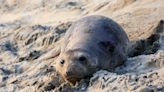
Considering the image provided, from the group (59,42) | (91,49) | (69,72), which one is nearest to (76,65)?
(69,72)

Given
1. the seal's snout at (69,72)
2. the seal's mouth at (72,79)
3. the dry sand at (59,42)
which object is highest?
the seal's snout at (69,72)

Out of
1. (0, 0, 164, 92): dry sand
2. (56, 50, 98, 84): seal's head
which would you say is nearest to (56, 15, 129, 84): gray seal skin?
(56, 50, 98, 84): seal's head

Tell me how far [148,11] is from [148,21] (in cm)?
39

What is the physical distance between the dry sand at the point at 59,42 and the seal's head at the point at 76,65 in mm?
98

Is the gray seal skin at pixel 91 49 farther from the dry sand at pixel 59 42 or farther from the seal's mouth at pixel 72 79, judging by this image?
the dry sand at pixel 59 42

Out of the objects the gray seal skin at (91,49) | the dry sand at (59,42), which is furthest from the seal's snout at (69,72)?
the dry sand at (59,42)

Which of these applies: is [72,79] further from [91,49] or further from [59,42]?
[59,42]

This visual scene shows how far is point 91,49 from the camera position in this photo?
5414mm

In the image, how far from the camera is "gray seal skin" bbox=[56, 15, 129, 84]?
205 inches

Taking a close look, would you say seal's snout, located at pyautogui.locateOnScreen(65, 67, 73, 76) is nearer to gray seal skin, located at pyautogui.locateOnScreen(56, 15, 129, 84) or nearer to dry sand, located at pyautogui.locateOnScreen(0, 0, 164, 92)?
gray seal skin, located at pyautogui.locateOnScreen(56, 15, 129, 84)

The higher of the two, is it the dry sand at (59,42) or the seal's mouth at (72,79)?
the seal's mouth at (72,79)

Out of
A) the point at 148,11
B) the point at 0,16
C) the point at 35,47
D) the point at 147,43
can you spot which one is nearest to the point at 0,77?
the point at 35,47

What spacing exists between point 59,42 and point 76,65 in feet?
7.26

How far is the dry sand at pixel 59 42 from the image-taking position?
4938mm
